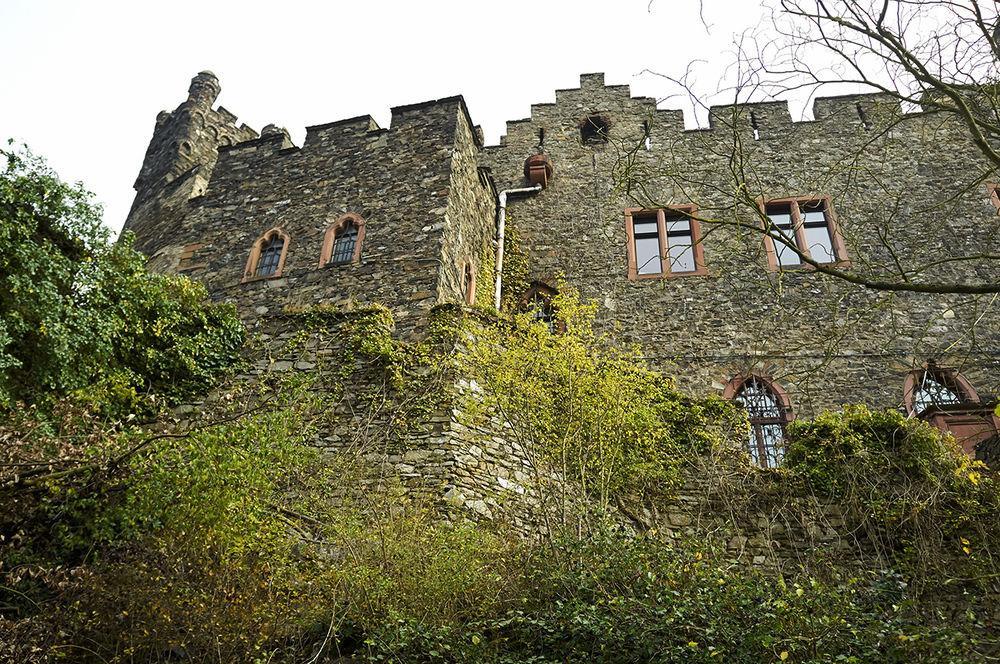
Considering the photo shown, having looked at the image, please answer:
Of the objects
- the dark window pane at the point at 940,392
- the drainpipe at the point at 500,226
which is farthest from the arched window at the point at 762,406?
the drainpipe at the point at 500,226

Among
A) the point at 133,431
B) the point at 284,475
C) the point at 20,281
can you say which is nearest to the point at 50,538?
the point at 133,431

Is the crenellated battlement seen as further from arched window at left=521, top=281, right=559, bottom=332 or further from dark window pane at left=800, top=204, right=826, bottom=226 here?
arched window at left=521, top=281, right=559, bottom=332

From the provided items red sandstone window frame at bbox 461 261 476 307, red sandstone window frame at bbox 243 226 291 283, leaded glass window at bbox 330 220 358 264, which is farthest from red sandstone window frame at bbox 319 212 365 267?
red sandstone window frame at bbox 461 261 476 307

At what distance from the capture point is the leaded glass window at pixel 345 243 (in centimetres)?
1234

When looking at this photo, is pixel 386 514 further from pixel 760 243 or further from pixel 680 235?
pixel 760 243

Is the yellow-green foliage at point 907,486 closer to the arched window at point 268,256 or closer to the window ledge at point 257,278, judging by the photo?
the window ledge at point 257,278

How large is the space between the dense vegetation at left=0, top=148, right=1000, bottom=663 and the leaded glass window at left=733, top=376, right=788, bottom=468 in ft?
6.63

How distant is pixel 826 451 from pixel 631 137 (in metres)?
9.74

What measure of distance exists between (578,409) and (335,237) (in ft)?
20.9

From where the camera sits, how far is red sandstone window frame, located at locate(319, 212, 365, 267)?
39.9 feet

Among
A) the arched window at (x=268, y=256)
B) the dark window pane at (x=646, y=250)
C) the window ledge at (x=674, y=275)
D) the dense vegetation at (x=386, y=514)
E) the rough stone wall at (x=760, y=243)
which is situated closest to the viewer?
the dense vegetation at (x=386, y=514)

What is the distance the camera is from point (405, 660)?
5746mm

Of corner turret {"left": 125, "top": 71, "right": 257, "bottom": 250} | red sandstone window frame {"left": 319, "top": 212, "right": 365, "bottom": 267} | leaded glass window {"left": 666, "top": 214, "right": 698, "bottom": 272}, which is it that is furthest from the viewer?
corner turret {"left": 125, "top": 71, "right": 257, "bottom": 250}

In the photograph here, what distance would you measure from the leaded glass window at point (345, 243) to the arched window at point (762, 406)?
6.84 metres
